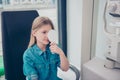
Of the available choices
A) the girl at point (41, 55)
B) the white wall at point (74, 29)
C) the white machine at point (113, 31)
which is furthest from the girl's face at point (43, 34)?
the white wall at point (74, 29)

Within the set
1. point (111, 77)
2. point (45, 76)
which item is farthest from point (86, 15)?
point (45, 76)

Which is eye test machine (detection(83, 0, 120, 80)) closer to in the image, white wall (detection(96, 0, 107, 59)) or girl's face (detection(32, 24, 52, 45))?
white wall (detection(96, 0, 107, 59))

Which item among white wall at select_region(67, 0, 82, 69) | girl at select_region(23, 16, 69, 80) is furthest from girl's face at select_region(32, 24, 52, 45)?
white wall at select_region(67, 0, 82, 69)

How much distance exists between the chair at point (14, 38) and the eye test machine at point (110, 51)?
0.57ft

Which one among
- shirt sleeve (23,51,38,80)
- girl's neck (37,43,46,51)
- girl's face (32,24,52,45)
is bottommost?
shirt sleeve (23,51,38,80)

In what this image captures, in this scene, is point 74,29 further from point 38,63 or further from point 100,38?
point 38,63

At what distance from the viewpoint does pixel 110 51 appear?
45.1 inches

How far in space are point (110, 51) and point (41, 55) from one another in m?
0.48

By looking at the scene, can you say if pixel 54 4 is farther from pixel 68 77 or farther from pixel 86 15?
pixel 68 77

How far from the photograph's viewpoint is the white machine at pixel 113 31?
3.60ft

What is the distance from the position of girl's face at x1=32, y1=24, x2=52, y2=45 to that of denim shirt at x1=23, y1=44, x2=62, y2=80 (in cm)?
6

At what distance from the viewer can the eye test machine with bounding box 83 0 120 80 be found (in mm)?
1102

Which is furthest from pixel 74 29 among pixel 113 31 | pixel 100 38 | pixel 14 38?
pixel 14 38

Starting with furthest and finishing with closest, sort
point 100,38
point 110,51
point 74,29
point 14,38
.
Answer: point 74,29 < point 100,38 < point 110,51 < point 14,38
